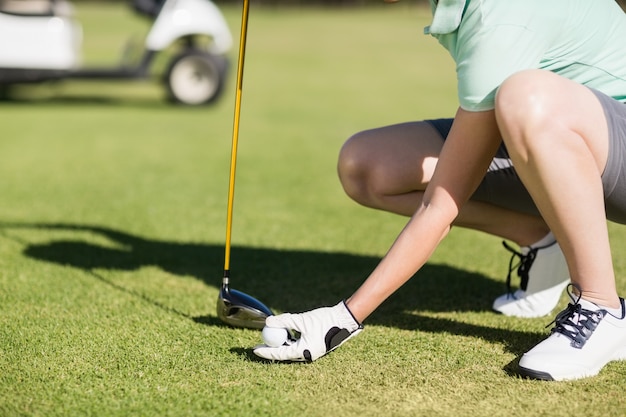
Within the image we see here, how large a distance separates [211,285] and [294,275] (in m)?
0.30

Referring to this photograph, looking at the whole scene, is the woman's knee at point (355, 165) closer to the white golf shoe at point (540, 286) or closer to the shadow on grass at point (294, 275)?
the shadow on grass at point (294, 275)

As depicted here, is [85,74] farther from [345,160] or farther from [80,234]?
[345,160]

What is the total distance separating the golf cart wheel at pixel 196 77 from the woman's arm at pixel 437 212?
6.17 meters

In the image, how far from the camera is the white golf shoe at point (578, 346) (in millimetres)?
2074

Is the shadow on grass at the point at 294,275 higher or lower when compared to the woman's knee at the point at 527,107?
lower

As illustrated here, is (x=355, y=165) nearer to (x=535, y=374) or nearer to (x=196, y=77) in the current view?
(x=535, y=374)

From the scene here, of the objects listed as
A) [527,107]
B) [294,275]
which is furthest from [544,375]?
[294,275]

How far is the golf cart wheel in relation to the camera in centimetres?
813

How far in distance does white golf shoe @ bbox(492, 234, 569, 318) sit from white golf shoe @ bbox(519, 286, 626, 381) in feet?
1.63

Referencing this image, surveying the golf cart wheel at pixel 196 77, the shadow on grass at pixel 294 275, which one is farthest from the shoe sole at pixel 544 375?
the golf cart wheel at pixel 196 77

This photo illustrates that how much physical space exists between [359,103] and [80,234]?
5.14m

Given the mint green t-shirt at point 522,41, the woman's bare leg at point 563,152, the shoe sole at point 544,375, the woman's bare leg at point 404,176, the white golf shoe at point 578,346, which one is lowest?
the shoe sole at point 544,375

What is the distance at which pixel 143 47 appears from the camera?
8430 millimetres

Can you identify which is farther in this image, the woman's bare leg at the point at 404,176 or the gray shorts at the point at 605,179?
the woman's bare leg at the point at 404,176
